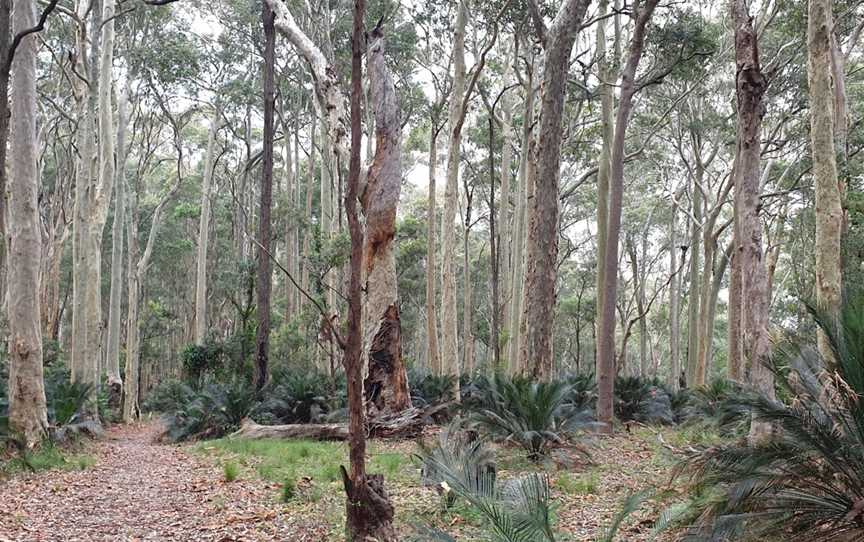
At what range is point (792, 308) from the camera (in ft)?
68.2

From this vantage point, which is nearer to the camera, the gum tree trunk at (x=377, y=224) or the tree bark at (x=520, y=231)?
the gum tree trunk at (x=377, y=224)

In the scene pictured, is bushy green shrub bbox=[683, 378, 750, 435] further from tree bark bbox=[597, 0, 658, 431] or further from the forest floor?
tree bark bbox=[597, 0, 658, 431]

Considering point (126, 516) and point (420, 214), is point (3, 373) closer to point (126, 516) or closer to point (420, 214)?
point (126, 516)

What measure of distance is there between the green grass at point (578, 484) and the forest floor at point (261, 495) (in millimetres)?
12

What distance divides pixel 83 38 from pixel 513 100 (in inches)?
630

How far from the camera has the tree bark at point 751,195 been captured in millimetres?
7109

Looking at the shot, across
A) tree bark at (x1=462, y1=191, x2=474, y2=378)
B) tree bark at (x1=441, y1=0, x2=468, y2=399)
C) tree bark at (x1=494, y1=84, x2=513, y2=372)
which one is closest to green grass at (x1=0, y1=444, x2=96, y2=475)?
tree bark at (x1=441, y1=0, x2=468, y2=399)

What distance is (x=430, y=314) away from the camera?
1700 cm

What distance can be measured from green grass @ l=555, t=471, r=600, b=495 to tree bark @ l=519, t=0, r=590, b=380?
140 inches

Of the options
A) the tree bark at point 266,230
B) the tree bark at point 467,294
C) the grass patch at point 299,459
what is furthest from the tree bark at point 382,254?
the tree bark at point 467,294

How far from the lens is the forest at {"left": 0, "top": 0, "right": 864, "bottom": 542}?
4.30 meters

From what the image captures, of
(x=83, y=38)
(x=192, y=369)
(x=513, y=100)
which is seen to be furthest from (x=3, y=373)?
(x=513, y=100)

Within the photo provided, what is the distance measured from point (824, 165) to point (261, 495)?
698 cm

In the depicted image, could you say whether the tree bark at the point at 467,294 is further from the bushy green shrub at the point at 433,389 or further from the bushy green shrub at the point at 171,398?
the bushy green shrub at the point at 171,398
